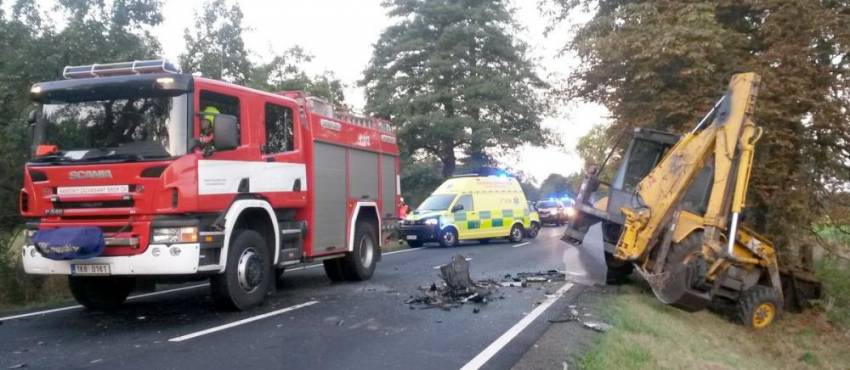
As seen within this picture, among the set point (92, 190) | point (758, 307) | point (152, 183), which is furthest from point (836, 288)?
point (92, 190)

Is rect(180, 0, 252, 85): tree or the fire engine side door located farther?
rect(180, 0, 252, 85): tree

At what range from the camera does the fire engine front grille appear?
→ 25.2 feet

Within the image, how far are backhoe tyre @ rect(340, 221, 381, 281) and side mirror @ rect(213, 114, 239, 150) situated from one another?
4128 mm

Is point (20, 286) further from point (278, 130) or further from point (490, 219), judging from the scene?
point (490, 219)

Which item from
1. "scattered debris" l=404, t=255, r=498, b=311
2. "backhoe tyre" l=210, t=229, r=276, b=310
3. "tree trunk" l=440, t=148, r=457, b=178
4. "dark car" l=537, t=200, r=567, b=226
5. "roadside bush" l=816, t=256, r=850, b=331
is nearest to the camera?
"backhoe tyre" l=210, t=229, r=276, b=310

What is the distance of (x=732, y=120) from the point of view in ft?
33.6

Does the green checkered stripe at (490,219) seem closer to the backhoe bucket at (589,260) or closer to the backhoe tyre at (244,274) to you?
the backhoe bucket at (589,260)

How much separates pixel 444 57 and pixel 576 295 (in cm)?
2634

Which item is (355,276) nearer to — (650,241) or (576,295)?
(576,295)

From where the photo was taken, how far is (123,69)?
27.2 ft

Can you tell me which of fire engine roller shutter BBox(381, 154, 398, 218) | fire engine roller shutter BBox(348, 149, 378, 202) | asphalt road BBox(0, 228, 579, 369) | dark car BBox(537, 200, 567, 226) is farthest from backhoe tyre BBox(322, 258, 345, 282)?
dark car BBox(537, 200, 567, 226)

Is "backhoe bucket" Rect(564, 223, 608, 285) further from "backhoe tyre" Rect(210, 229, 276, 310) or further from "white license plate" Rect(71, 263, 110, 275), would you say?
"white license plate" Rect(71, 263, 110, 275)

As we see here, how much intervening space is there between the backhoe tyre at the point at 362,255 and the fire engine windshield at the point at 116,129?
→ 453 centimetres

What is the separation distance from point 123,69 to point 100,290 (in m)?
2.88
